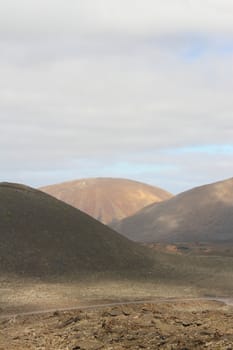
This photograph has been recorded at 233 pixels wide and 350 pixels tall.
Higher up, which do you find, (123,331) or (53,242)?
(53,242)

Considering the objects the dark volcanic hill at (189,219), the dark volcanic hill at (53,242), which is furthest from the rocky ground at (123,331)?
the dark volcanic hill at (189,219)

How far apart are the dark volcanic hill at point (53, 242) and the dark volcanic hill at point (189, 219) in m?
84.9

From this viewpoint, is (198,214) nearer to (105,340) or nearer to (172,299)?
(172,299)

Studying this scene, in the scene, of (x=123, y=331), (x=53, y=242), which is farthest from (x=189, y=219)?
(x=123, y=331)

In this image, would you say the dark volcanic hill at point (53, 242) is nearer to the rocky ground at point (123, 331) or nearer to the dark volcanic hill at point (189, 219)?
the rocky ground at point (123, 331)

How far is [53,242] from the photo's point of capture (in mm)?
45906

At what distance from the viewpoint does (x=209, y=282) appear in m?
40.8

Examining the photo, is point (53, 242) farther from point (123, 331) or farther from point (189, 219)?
point (189, 219)

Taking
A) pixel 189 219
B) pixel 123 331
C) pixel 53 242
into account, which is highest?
pixel 189 219

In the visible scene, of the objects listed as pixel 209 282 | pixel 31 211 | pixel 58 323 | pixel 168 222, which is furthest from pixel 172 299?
pixel 168 222

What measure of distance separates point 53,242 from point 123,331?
93.0 ft

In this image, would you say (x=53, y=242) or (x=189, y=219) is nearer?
(x=53, y=242)

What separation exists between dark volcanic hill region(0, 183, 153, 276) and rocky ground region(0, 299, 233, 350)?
59.3 feet

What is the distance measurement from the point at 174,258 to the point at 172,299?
18330mm
